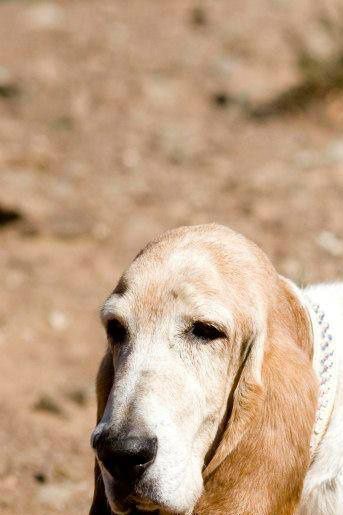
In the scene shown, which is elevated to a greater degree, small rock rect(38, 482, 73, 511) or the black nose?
the black nose

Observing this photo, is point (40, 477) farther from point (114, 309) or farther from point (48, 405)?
point (114, 309)

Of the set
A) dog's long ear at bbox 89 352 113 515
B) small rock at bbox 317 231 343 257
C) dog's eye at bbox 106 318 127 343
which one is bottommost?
small rock at bbox 317 231 343 257

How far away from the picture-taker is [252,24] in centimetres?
1165

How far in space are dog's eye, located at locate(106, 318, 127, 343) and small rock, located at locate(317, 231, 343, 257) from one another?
381 cm

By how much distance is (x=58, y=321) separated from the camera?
7.98m

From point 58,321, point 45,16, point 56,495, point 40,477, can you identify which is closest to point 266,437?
point 56,495

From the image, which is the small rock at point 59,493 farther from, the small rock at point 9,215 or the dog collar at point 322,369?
the small rock at point 9,215

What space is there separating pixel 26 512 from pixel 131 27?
6.99 metres

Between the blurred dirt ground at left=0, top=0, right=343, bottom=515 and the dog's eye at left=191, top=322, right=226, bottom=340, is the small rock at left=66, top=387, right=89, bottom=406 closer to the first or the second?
the blurred dirt ground at left=0, top=0, right=343, bottom=515

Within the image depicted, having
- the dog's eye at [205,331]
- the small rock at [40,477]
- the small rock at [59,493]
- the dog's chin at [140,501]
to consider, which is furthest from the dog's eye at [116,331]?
the small rock at [40,477]

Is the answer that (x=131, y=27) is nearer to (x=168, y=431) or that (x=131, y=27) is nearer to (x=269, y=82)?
(x=269, y=82)

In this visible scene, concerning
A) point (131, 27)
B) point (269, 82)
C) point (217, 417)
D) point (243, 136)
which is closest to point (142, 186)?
point (243, 136)

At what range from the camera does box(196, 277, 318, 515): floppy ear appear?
4.37 metres


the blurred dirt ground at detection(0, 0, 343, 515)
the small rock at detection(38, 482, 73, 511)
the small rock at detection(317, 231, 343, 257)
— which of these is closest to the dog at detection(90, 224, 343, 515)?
the small rock at detection(38, 482, 73, 511)
